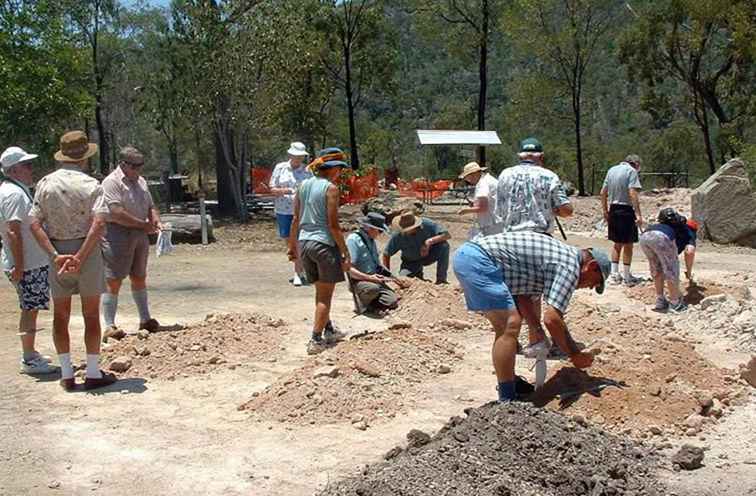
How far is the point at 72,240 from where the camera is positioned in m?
6.32

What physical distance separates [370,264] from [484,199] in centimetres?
148

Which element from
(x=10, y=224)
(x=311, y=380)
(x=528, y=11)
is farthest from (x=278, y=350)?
(x=528, y=11)

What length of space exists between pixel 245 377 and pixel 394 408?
57.1 inches

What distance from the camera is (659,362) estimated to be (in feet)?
21.1

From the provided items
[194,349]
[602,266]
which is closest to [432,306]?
[194,349]

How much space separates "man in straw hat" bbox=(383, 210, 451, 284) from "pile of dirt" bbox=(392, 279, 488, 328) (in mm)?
506

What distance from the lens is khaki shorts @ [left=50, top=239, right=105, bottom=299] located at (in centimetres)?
627

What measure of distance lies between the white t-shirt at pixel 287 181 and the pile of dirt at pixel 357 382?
4.23 m

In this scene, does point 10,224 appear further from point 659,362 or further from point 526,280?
point 659,362

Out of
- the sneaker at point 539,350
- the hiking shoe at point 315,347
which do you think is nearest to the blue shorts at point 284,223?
the hiking shoe at point 315,347

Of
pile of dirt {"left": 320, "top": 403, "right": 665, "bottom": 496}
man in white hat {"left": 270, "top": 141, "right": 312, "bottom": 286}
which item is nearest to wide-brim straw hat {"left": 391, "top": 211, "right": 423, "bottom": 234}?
man in white hat {"left": 270, "top": 141, "right": 312, "bottom": 286}

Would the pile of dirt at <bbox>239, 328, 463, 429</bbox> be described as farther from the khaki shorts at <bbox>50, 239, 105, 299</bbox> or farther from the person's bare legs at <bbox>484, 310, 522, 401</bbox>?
the khaki shorts at <bbox>50, 239, 105, 299</bbox>

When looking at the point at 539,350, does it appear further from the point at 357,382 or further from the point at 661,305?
the point at 661,305

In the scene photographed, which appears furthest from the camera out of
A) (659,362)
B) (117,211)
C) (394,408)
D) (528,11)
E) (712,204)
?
(528,11)
